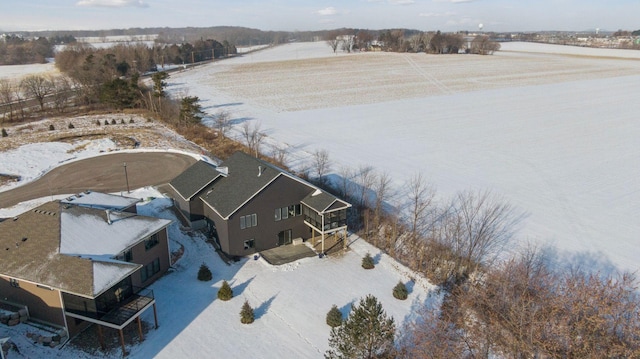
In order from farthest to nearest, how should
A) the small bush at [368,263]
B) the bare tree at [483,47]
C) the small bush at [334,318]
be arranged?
the bare tree at [483,47] → the small bush at [368,263] → the small bush at [334,318]

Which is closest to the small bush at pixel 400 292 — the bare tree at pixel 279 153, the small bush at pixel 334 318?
the small bush at pixel 334 318

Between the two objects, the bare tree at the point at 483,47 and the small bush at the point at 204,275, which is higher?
the bare tree at the point at 483,47

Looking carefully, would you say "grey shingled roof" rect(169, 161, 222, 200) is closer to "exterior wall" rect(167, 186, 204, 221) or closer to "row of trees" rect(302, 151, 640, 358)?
"exterior wall" rect(167, 186, 204, 221)

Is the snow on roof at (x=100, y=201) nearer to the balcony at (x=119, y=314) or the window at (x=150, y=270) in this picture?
the window at (x=150, y=270)

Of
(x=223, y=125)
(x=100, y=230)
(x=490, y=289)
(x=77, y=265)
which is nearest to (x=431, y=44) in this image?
(x=223, y=125)

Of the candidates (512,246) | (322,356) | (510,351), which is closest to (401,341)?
(322,356)

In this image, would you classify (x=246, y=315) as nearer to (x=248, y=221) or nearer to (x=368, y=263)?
(x=248, y=221)

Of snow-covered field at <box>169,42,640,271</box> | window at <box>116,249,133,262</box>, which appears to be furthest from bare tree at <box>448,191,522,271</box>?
window at <box>116,249,133,262</box>
